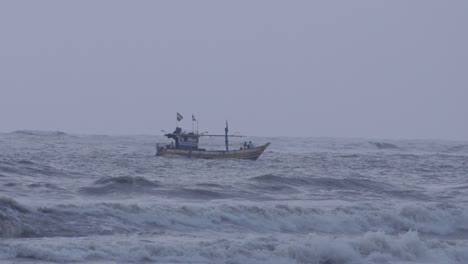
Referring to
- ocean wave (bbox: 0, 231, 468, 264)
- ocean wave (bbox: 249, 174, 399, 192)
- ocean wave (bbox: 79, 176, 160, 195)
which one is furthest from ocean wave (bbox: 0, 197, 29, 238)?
ocean wave (bbox: 249, 174, 399, 192)

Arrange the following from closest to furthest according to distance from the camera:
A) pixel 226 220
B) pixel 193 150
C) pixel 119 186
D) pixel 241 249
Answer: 1. pixel 241 249
2. pixel 226 220
3. pixel 119 186
4. pixel 193 150

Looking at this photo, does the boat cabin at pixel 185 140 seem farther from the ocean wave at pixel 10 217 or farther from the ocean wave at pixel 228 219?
the ocean wave at pixel 10 217

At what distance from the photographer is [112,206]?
1803 cm

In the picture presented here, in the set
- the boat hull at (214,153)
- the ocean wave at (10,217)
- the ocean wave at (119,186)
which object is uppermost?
the boat hull at (214,153)

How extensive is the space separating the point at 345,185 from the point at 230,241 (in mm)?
13118

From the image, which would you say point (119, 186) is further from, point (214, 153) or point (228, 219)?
point (214, 153)

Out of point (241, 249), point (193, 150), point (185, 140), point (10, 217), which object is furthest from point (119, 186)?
point (185, 140)

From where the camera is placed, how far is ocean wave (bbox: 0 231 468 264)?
13.4m

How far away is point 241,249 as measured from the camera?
47.1ft

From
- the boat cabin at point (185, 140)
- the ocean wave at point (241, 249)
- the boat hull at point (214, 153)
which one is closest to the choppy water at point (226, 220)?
the ocean wave at point (241, 249)

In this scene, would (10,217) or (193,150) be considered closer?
(10,217)

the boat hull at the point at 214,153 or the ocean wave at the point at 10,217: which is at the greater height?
the boat hull at the point at 214,153

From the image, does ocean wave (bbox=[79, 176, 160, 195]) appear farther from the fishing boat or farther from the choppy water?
the fishing boat

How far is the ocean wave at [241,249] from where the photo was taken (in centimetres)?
1342
